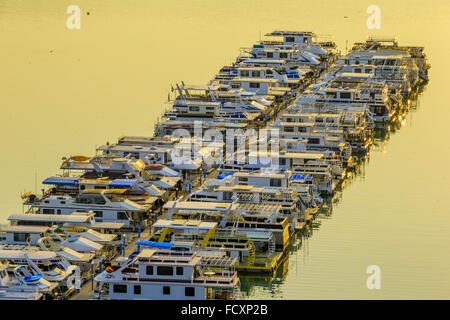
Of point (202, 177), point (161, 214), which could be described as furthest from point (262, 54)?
point (161, 214)

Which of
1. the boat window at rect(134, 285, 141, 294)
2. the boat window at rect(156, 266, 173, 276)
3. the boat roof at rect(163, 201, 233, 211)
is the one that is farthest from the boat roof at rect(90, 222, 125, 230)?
the boat window at rect(156, 266, 173, 276)

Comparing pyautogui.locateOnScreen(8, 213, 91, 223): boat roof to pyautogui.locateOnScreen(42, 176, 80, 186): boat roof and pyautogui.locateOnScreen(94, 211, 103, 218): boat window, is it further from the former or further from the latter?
pyautogui.locateOnScreen(42, 176, 80, 186): boat roof

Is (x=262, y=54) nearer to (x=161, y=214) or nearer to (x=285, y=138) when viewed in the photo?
(x=285, y=138)

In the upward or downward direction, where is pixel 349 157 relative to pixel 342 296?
upward

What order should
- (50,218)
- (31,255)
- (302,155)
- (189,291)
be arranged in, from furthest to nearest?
(302,155)
(50,218)
(31,255)
(189,291)

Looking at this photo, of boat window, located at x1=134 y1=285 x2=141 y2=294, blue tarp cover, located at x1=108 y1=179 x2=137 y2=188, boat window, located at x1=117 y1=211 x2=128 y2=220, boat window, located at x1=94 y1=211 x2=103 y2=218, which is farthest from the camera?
blue tarp cover, located at x1=108 y1=179 x2=137 y2=188

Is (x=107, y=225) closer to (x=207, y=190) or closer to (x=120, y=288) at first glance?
(x=207, y=190)

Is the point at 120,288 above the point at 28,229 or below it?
below

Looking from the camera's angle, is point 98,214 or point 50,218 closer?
point 50,218

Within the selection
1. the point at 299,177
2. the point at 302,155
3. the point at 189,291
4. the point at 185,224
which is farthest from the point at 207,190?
the point at 189,291
